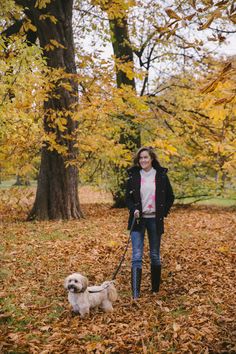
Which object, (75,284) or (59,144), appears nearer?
(75,284)

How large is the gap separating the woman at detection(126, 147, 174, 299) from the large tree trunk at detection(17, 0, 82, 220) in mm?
6157

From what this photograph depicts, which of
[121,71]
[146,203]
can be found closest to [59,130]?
[121,71]

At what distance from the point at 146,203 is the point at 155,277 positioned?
3.81 ft

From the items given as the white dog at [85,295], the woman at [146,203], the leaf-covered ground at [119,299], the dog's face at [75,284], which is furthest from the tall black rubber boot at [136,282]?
the dog's face at [75,284]

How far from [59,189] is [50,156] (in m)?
1.01

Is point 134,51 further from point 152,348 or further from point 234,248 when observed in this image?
point 152,348

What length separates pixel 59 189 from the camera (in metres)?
12.4

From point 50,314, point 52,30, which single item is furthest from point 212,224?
point 50,314

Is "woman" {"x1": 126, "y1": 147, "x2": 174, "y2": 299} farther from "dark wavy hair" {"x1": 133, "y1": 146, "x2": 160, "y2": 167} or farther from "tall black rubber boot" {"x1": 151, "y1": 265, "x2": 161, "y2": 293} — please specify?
"tall black rubber boot" {"x1": 151, "y1": 265, "x2": 161, "y2": 293}

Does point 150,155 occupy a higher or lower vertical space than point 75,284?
higher

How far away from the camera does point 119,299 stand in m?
6.05

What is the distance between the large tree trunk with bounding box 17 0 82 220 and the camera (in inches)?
475

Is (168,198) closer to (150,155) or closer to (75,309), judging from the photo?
(150,155)

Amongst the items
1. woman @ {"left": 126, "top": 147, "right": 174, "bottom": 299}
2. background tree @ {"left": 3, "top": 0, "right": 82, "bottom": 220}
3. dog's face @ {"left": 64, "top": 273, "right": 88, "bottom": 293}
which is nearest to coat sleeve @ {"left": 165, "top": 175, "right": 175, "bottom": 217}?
woman @ {"left": 126, "top": 147, "right": 174, "bottom": 299}
